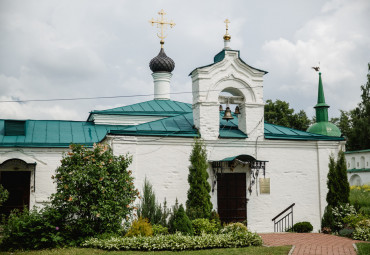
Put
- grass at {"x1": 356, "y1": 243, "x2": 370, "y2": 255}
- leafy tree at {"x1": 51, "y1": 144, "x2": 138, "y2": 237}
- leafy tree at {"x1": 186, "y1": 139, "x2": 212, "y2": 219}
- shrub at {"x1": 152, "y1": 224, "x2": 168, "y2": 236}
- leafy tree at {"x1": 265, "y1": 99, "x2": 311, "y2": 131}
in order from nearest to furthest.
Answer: grass at {"x1": 356, "y1": 243, "x2": 370, "y2": 255} → leafy tree at {"x1": 51, "y1": 144, "x2": 138, "y2": 237} → shrub at {"x1": 152, "y1": 224, "x2": 168, "y2": 236} → leafy tree at {"x1": 186, "y1": 139, "x2": 212, "y2": 219} → leafy tree at {"x1": 265, "y1": 99, "x2": 311, "y2": 131}

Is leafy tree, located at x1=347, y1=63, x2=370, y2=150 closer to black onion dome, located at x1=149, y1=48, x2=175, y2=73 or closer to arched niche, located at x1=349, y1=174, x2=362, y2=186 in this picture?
arched niche, located at x1=349, y1=174, x2=362, y2=186

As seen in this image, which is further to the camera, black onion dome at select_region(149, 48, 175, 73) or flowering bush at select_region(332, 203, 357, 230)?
black onion dome at select_region(149, 48, 175, 73)

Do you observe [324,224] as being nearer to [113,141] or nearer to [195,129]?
[195,129]

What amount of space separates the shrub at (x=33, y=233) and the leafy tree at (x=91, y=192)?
39 centimetres

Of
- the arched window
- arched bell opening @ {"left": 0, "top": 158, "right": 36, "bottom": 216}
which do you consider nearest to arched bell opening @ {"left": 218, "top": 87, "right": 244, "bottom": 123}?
arched bell opening @ {"left": 0, "top": 158, "right": 36, "bottom": 216}

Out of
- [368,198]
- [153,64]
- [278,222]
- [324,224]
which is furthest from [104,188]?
[368,198]

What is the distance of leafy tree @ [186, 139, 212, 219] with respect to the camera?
489 inches

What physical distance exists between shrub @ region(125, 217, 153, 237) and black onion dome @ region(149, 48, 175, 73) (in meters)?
10.7

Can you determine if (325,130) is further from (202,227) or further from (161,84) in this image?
(202,227)

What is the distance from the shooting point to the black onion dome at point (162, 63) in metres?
20.6

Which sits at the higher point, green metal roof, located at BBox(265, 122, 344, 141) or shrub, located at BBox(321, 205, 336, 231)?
green metal roof, located at BBox(265, 122, 344, 141)

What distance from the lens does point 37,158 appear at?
15.5 meters

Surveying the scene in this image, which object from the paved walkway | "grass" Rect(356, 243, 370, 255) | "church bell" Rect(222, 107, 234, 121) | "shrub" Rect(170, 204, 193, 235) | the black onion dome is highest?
the black onion dome

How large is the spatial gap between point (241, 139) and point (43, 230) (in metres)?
6.65
